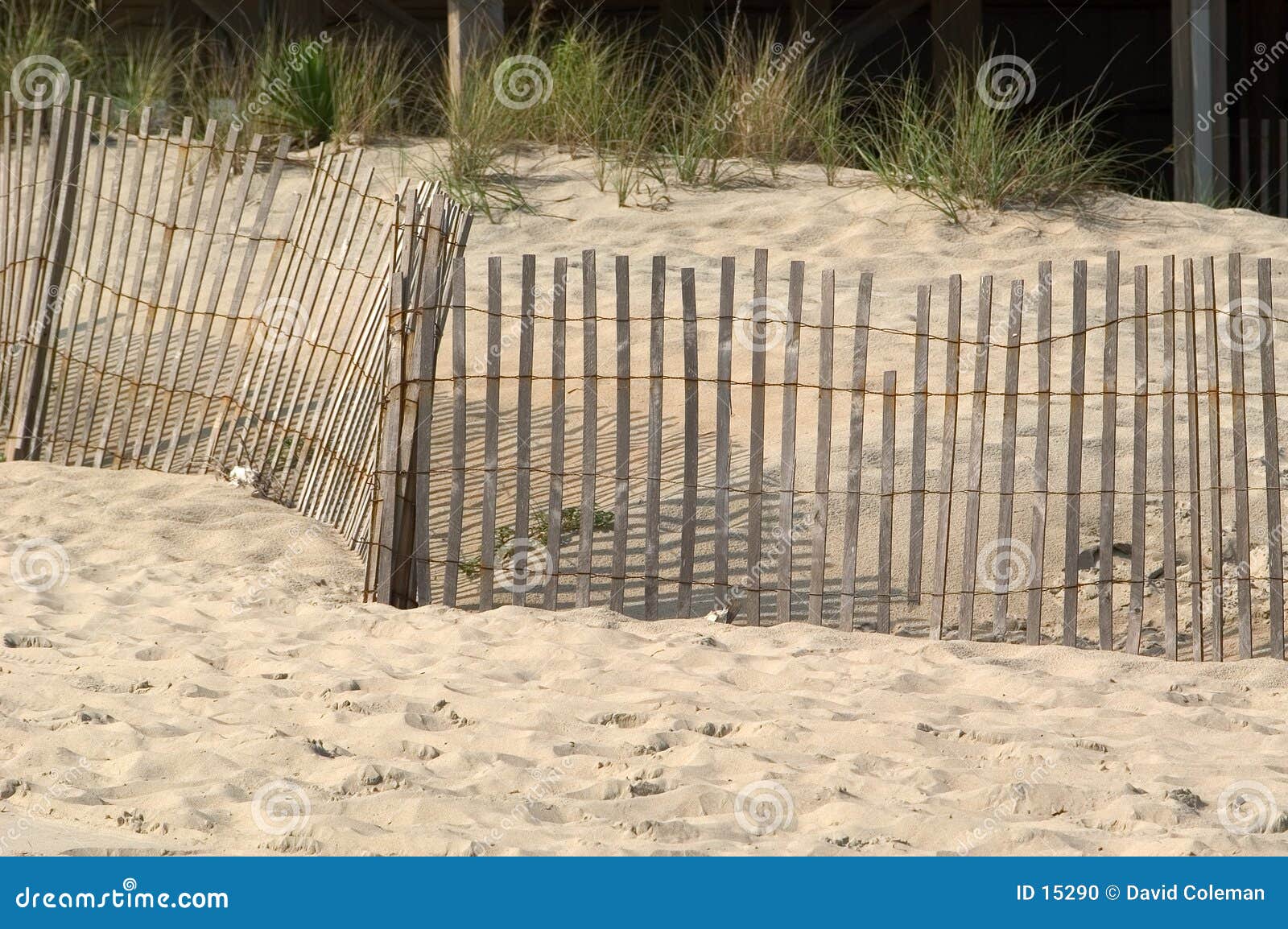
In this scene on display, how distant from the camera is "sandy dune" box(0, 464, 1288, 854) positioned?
8.35 ft

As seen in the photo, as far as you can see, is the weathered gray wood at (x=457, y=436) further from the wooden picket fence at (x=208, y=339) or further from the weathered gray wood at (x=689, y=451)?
the weathered gray wood at (x=689, y=451)

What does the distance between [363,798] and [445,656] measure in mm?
914

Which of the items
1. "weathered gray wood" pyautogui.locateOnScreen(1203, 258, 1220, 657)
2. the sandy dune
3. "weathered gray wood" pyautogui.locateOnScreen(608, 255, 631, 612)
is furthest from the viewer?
"weathered gray wood" pyautogui.locateOnScreen(608, 255, 631, 612)

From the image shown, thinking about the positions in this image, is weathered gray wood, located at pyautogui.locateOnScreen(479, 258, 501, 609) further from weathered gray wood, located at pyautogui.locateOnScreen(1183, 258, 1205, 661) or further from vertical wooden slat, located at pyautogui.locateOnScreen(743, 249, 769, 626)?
weathered gray wood, located at pyautogui.locateOnScreen(1183, 258, 1205, 661)

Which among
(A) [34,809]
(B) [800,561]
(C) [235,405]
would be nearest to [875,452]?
(B) [800,561]

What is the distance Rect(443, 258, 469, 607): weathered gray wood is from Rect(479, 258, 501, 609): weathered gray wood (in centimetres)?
7

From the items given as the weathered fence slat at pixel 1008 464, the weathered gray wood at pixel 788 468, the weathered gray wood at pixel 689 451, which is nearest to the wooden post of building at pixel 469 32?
the weathered gray wood at pixel 689 451

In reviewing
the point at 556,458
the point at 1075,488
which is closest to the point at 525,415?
the point at 556,458

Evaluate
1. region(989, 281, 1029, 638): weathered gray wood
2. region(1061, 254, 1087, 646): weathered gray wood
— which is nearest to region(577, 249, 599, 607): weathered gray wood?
region(989, 281, 1029, 638): weathered gray wood

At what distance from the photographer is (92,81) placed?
8.21 metres

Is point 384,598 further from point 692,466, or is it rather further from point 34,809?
point 34,809

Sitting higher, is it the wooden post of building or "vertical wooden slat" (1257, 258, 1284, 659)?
the wooden post of building

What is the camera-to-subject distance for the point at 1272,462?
369 centimetres

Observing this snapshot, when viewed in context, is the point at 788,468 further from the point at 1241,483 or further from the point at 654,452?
the point at 1241,483
